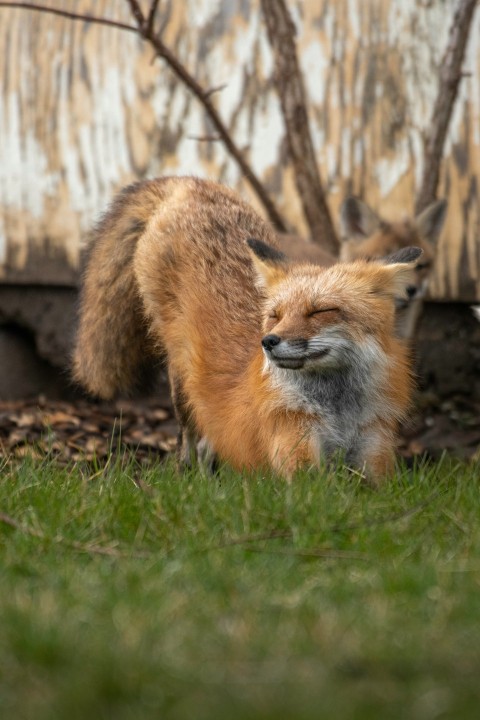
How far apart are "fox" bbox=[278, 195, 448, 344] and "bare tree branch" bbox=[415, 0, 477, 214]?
0.32m

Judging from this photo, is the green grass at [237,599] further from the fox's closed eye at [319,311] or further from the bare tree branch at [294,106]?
the bare tree branch at [294,106]

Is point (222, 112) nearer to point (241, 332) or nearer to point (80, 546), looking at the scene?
point (241, 332)

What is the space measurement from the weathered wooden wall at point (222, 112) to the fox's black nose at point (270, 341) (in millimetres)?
3825

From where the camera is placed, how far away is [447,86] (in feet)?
24.2

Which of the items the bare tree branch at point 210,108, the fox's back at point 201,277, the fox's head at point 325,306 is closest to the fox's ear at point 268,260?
the fox's head at point 325,306

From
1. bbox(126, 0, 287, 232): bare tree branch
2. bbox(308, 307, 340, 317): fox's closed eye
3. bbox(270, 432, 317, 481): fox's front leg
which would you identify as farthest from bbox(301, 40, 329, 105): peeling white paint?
bbox(270, 432, 317, 481): fox's front leg

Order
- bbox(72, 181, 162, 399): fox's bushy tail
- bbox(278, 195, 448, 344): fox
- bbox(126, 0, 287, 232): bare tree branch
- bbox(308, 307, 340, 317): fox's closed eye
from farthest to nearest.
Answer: bbox(278, 195, 448, 344): fox → bbox(126, 0, 287, 232): bare tree branch → bbox(72, 181, 162, 399): fox's bushy tail → bbox(308, 307, 340, 317): fox's closed eye

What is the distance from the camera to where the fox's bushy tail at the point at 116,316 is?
6.08 metres

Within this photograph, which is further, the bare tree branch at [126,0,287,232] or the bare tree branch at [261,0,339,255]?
the bare tree branch at [261,0,339,255]

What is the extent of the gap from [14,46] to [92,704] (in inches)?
278

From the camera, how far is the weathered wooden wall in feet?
26.3

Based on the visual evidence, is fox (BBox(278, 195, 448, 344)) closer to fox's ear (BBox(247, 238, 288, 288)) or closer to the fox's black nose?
fox's ear (BBox(247, 238, 288, 288))

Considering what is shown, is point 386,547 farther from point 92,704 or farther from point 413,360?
point 413,360

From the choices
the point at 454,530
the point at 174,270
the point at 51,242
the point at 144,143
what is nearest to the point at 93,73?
the point at 144,143
